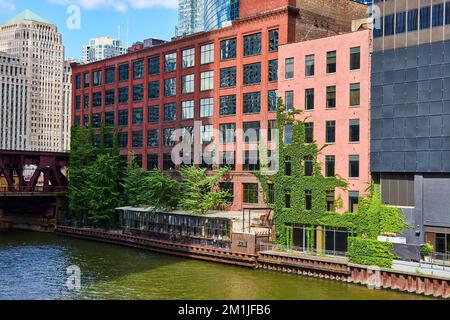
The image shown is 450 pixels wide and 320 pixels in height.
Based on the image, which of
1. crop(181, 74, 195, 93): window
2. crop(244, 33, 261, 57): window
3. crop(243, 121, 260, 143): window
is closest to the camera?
crop(243, 121, 260, 143): window

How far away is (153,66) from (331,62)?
39.1 meters

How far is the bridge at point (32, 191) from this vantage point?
10762 centimetres

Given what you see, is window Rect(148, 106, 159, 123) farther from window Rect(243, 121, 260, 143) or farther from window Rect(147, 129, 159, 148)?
window Rect(243, 121, 260, 143)

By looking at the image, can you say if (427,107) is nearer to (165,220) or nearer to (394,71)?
(394,71)

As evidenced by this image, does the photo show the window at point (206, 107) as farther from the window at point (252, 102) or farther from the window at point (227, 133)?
the window at point (252, 102)

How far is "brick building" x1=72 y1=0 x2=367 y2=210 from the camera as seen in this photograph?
266 ft

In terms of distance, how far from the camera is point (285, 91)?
7444cm

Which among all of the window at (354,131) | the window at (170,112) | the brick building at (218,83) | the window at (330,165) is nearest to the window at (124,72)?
the brick building at (218,83)

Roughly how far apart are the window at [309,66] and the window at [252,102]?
11000 millimetres

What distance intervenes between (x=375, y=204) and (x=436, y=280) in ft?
41.5

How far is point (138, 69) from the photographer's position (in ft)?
345

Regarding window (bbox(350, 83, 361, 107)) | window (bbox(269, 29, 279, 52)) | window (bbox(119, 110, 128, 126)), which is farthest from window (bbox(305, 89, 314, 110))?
window (bbox(119, 110, 128, 126))

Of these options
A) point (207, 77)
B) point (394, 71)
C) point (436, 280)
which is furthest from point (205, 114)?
point (436, 280)

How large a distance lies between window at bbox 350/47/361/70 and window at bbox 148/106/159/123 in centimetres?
4019
